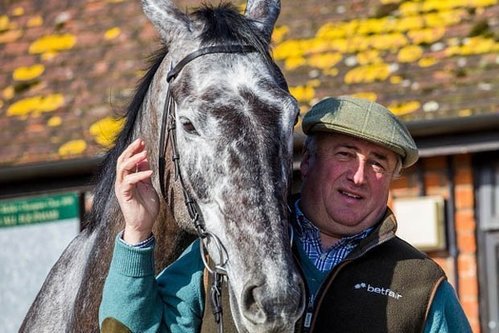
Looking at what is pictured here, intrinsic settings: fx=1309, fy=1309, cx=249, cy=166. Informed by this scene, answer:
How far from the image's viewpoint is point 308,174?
457 cm

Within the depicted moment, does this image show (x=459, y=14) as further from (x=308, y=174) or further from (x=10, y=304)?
(x=308, y=174)

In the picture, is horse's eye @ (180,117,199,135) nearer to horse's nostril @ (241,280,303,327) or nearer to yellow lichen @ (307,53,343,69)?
horse's nostril @ (241,280,303,327)

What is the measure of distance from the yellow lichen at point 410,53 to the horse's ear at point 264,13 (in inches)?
218

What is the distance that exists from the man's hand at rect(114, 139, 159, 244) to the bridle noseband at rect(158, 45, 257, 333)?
5.2 inches

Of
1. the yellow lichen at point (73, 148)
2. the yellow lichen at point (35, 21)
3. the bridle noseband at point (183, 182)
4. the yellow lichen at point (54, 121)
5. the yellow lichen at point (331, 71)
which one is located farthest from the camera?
the yellow lichen at point (35, 21)

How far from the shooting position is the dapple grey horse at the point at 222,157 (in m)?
4.00

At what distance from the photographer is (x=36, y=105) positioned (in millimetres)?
11461

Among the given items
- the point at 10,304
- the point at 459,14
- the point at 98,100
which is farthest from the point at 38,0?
the point at 459,14

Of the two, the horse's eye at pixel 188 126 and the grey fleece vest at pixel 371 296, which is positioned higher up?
the horse's eye at pixel 188 126

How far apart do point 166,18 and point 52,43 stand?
7.37 meters

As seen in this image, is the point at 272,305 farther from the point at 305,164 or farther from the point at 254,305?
the point at 305,164

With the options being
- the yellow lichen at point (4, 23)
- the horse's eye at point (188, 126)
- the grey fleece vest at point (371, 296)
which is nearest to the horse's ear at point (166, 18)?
the horse's eye at point (188, 126)

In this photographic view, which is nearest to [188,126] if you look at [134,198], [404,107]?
[134,198]

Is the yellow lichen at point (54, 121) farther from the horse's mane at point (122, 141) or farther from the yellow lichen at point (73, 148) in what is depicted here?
the horse's mane at point (122, 141)
